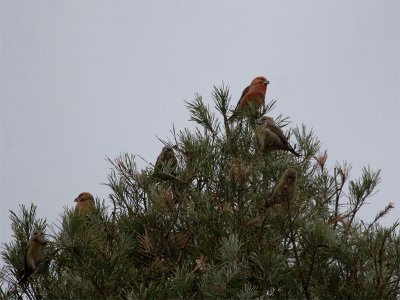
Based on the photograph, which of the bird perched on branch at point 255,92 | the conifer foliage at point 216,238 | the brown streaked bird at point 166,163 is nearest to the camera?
the conifer foliage at point 216,238

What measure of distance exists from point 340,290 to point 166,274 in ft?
3.34

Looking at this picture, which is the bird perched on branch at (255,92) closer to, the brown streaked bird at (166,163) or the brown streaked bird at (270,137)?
the brown streaked bird at (270,137)

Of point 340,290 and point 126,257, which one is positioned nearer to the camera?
point 340,290

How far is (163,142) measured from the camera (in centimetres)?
481

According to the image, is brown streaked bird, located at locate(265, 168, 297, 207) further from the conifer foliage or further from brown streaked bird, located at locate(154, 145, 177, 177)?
brown streaked bird, located at locate(154, 145, 177, 177)

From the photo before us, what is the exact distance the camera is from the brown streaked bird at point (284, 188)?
3865mm

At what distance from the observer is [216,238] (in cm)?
394

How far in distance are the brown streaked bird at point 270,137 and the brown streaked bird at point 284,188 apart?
59 cm

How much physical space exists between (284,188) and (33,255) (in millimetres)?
1574

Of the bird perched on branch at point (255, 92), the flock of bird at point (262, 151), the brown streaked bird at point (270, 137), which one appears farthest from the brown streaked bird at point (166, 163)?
the bird perched on branch at point (255, 92)

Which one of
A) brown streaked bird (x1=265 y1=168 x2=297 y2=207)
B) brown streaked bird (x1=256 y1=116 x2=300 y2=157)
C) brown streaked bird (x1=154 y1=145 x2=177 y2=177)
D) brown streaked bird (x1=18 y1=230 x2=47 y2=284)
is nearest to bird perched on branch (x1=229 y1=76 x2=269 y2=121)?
brown streaked bird (x1=256 y1=116 x2=300 y2=157)

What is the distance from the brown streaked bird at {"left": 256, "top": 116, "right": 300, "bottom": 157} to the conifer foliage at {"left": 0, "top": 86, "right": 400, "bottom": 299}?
0.08 m

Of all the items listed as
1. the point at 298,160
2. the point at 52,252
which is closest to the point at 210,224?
the point at 52,252

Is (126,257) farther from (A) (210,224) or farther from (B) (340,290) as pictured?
(B) (340,290)
